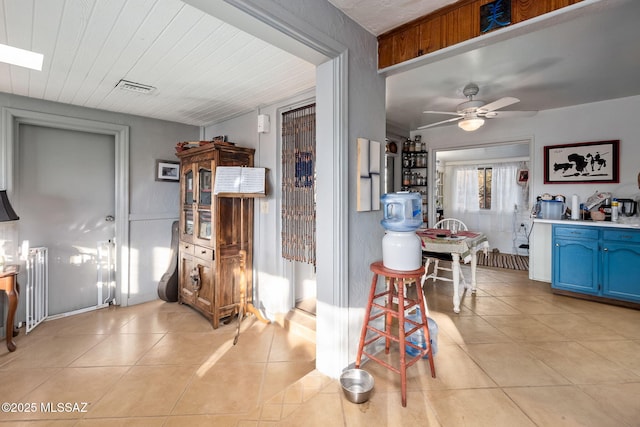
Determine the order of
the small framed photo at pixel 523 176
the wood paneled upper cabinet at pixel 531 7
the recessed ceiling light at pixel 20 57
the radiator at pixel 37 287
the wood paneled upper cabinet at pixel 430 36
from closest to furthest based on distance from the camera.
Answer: the wood paneled upper cabinet at pixel 531 7, the wood paneled upper cabinet at pixel 430 36, the recessed ceiling light at pixel 20 57, the radiator at pixel 37 287, the small framed photo at pixel 523 176

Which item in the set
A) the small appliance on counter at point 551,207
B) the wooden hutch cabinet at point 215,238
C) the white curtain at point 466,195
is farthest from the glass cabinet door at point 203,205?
the white curtain at point 466,195

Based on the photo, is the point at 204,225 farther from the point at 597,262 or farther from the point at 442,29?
the point at 597,262

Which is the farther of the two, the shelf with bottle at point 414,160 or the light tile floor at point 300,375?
→ the shelf with bottle at point 414,160

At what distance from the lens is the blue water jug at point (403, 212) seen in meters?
1.75

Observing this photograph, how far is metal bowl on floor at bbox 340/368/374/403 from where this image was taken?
5.34 ft

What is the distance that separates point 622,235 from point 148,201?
17.8 ft

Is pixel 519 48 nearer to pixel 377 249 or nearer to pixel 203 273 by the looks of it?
pixel 377 249

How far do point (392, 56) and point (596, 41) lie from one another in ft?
5.10

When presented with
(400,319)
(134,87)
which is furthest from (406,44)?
(134,87)

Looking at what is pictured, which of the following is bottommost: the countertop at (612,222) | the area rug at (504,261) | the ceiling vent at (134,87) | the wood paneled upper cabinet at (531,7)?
the area rug at (504,261)

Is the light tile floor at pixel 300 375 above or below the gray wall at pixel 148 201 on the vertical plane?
below

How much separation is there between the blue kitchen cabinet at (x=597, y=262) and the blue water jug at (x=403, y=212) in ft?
9.28

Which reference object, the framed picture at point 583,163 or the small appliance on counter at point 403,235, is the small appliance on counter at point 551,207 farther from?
the small appliance on counter at point 403,235

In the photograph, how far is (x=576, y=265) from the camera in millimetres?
3396
